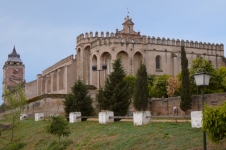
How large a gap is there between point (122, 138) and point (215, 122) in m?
5.76

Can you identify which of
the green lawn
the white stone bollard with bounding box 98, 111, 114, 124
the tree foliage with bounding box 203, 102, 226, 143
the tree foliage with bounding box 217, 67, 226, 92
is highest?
the tree foliage with bounding box 217, 67, 226, 92

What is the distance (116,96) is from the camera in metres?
19.5

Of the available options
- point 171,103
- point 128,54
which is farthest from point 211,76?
point 128,54

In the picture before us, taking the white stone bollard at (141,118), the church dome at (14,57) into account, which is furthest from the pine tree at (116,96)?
the church dome at (14,57)

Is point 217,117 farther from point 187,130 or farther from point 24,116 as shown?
point 24,116

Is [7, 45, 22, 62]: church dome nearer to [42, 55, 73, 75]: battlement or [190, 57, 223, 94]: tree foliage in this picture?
[42, 55, 73, 75]: battlement

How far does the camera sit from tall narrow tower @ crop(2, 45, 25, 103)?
90275mm

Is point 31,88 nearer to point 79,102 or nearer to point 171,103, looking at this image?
point 171,103

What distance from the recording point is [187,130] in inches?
495

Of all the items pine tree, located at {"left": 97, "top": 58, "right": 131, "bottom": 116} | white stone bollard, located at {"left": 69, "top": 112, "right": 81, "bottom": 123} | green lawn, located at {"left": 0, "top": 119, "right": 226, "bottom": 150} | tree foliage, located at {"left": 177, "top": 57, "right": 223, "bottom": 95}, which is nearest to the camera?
green lawn, located at {"left": 0, "top": 119, "right": 226, "bottom": 150}

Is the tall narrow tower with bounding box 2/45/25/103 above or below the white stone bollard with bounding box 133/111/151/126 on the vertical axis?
above

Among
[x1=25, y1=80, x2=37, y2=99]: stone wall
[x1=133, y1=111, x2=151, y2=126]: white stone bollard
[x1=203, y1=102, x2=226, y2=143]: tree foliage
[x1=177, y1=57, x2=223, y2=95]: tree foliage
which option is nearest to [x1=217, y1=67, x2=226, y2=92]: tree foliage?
[x1=177, y1=57, x2=223, y2=95]: tree foliage

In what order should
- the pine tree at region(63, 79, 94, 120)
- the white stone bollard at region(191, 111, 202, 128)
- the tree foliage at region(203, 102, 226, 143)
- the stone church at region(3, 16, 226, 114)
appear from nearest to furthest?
Result: the tree foliage at region(203, 102, 226, 143)
the white stone bollard at region(191, 111, 202, 128)
the pine tree at region(63, 79, 94, 120)
the stone church at region(3, 16, 226, 114)

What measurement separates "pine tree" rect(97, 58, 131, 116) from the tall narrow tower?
75969 mm
